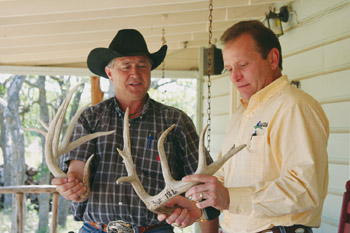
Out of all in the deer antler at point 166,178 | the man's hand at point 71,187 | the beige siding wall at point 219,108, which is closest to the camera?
the deer antler at point 166,178

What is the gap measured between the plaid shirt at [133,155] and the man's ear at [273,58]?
66 cm

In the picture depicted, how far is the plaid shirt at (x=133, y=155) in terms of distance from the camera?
276cm

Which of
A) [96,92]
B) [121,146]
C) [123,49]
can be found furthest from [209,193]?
[96,92]

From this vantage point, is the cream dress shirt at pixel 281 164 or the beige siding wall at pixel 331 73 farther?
the beige siding wall at pixel 331 73

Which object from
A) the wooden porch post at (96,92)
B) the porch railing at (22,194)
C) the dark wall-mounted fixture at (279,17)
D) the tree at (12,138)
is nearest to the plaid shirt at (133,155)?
the dark wall-mounted fixture at (279,17)

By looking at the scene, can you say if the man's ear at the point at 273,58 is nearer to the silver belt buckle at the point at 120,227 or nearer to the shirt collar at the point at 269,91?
the shirt collar at the point at 269,91

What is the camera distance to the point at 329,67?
12.7ft

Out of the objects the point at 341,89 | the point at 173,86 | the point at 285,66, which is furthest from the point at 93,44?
the point at 173,86

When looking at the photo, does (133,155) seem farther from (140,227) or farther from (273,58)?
(273,58)

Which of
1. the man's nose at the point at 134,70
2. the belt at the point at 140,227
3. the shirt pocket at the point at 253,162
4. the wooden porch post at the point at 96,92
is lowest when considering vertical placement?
the belt at the point at 140,227

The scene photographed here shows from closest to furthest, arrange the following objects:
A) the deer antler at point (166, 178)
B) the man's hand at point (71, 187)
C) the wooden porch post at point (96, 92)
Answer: the deer antler at point (166, 178), the man's hand at point (71, 187), the wooden porch post at point (96, 92)

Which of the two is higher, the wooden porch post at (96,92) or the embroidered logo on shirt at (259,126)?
the wooden porch post at (96,92)

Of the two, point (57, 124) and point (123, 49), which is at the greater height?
point (123, 49)

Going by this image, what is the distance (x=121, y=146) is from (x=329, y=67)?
1842mm
